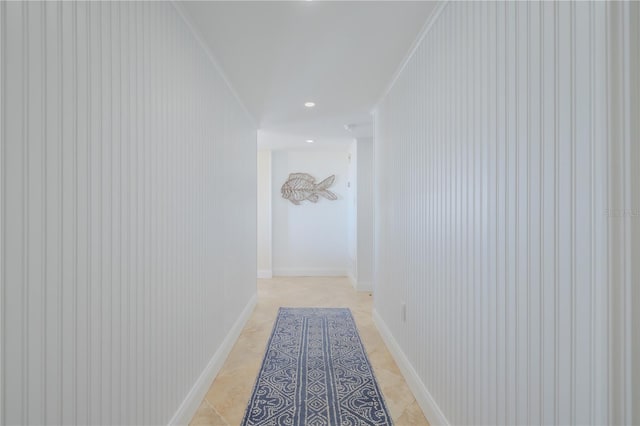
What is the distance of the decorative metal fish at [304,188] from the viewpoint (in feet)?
19.7

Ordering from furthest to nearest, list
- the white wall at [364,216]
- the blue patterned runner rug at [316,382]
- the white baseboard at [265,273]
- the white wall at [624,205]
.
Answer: the white baseboard at [265,273] < the white wall at [364,216] < the blue patterned runner rug at [316,382] < the white wall at [624,205]

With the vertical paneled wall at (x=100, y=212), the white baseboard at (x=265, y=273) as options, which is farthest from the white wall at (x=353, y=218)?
the vertical paneled wall at (x=100, y=212)

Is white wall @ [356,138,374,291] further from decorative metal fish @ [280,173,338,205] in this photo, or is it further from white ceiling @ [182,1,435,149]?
white ceiling @ [182,1,435,149]

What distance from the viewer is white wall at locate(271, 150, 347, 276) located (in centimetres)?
603

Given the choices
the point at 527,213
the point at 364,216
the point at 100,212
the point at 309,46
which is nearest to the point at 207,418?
the point at 100,212

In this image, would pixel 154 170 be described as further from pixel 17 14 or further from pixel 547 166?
pixel 547 166

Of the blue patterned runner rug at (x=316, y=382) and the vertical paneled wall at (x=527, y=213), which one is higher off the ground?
the vertical paneled wall at (x=527, y=213)

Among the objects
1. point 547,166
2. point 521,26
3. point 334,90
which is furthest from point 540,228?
point 334,90

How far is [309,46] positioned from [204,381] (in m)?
2.36

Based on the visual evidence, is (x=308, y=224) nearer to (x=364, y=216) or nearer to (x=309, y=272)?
(x=309, y=272)

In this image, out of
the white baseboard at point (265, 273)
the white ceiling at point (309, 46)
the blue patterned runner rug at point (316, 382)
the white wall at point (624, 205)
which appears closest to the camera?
the white wall at point (624, 205)

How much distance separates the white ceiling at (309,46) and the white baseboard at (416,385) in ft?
7.25

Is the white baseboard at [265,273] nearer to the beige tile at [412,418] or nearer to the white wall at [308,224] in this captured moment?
the white wall at [308,224]

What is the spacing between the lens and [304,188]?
19.7 feet
